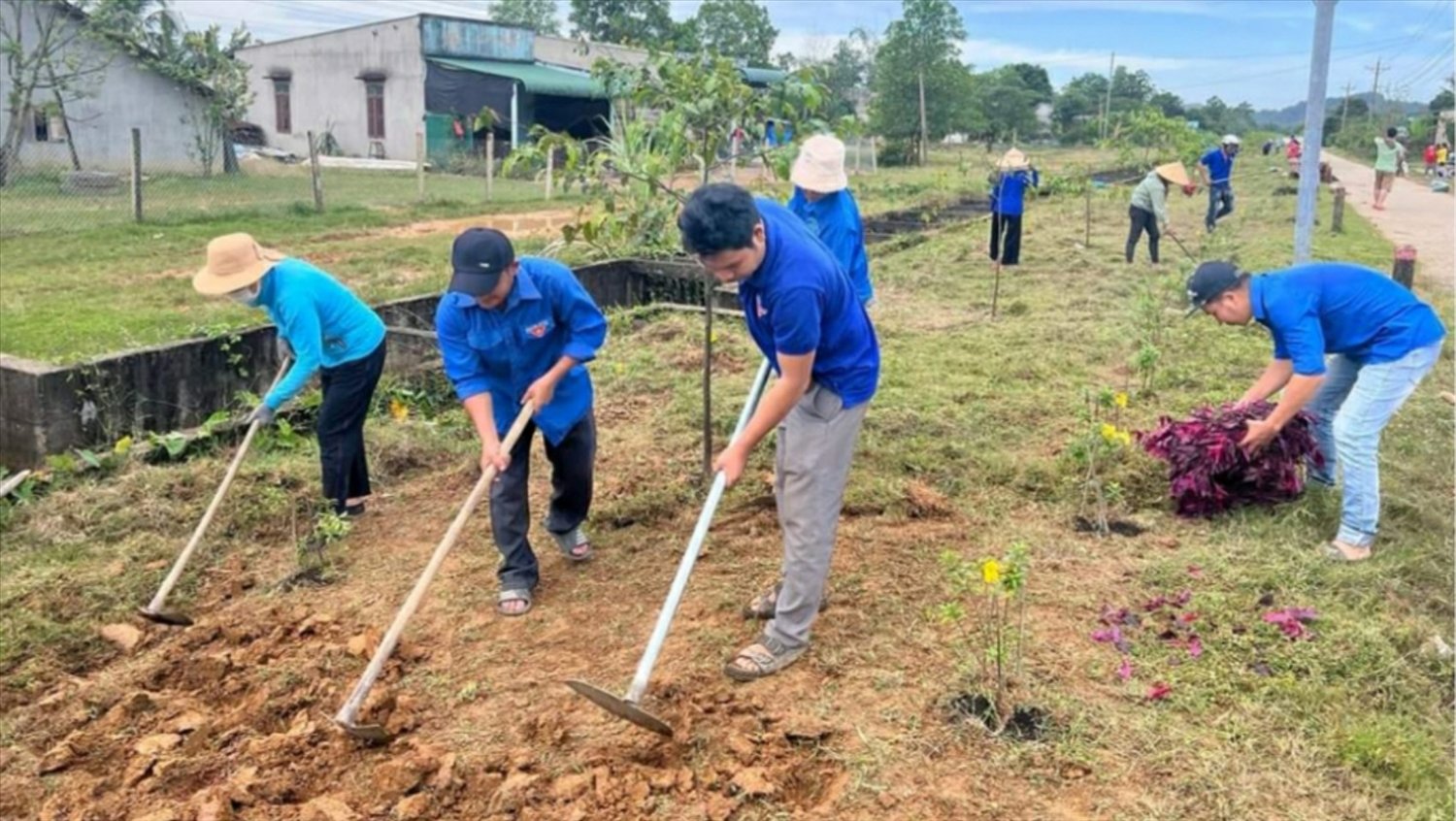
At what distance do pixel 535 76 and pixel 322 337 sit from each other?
2864 centimetres

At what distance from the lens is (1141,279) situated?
36.9 ft

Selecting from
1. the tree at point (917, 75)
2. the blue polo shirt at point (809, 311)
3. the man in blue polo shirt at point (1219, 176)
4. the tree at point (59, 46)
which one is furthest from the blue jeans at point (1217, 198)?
the tree at point (917, 75)

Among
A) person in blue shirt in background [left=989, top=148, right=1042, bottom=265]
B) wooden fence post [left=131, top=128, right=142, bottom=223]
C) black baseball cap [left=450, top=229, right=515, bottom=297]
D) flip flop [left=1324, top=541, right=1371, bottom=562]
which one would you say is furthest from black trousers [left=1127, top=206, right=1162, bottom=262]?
wooden fence post [left=131, top=128, right=142, bottom=223]

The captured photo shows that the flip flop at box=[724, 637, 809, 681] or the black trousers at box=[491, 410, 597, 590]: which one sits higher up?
the black trousers at box=[491, 410, 597, 590]

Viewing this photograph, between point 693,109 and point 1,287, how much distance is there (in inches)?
296

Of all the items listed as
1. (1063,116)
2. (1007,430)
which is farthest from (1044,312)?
(1063,116)

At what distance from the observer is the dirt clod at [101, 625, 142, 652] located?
3.88 m

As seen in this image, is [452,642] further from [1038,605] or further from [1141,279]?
[1141,279]

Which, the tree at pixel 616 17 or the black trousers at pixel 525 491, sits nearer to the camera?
the black trousers at pixel 525 491

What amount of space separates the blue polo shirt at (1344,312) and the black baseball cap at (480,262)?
2665 mm

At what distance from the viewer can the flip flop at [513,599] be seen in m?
3.94

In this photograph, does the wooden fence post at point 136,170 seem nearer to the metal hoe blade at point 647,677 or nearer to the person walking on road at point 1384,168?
the metal hoe blade at point 647,677

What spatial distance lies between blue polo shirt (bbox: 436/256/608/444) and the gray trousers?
34.2 inches

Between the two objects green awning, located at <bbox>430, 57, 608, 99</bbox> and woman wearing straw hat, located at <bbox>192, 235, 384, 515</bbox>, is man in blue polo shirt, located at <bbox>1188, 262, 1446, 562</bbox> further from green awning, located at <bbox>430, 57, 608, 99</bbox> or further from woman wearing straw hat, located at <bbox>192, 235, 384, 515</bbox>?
green awning, located at <bbox>430, 57, 608, 99</bbox>
